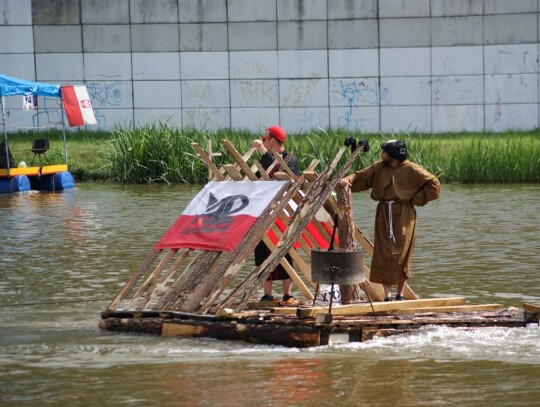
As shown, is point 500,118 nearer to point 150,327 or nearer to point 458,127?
point 458,127

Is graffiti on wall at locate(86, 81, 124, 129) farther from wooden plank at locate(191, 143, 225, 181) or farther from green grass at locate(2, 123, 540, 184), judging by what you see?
wooden plank at locate(191, 143, 225, 181)

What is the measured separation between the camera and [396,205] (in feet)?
34.0

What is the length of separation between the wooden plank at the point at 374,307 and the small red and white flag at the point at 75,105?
50.5 ft

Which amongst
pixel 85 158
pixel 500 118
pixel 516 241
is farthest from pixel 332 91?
pixel 516 241

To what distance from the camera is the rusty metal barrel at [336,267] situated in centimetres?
926

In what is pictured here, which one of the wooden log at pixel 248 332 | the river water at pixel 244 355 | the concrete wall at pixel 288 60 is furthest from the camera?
the concrete wall at pixel 288 60

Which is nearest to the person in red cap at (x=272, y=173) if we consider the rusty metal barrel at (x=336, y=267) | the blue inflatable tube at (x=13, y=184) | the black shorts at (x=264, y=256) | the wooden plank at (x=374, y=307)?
the black shorts at (x=264, y=256)

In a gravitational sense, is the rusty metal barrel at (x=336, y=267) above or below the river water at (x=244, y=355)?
above

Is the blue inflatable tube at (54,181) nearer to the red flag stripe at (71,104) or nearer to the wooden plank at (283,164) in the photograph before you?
the red flag stripe at (71,104)

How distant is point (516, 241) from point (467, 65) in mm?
14203

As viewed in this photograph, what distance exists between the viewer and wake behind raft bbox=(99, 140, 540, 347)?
9297mm

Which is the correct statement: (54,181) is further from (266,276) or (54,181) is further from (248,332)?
(248,332)

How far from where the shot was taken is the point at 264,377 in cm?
824

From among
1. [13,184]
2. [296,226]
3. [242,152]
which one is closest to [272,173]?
[296,226]
